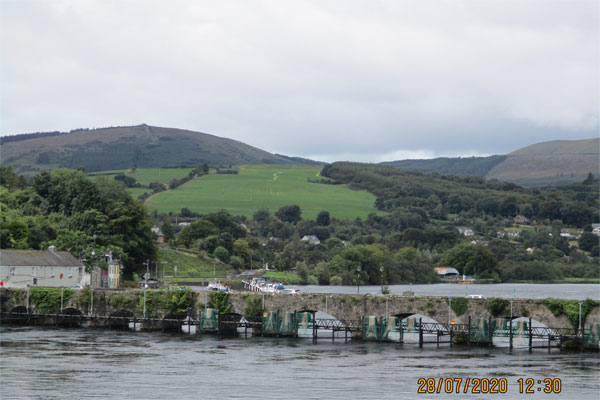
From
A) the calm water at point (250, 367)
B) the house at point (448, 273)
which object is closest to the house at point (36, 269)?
the calm water at point (250, 367)

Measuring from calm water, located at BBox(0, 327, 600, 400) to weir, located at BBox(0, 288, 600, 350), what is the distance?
7.57 ft

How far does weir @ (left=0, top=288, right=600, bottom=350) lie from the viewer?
65500 millimetres

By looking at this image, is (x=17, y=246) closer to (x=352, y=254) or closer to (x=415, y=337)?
(x=415, y=337)

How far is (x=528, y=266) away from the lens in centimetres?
19575

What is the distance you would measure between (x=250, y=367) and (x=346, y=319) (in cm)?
1858

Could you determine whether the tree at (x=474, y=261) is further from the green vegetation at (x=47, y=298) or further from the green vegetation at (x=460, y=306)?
the green vegetation at (x=460, y=306)

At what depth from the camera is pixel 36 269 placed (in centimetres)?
9094

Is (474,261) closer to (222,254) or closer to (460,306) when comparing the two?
(222,254)

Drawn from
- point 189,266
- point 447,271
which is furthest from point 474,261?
point 189,266

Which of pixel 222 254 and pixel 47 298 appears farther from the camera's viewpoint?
pixel 222 254

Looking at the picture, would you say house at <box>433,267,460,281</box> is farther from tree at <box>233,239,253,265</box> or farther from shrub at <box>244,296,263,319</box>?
shrub at <box>244,296,263,319</box>
